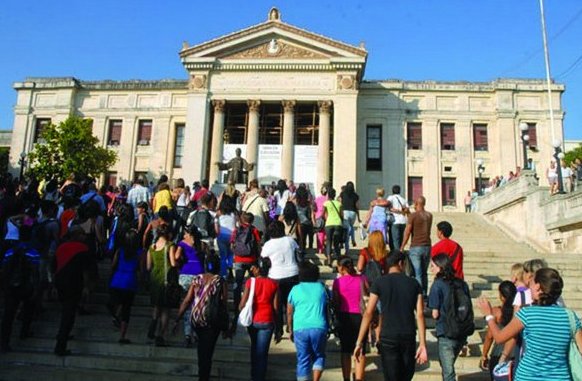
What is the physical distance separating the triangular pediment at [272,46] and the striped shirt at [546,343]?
32.4m

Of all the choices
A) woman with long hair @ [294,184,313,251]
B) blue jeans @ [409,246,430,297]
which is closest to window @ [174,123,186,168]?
woman with long hair @ [294,184,313,251]

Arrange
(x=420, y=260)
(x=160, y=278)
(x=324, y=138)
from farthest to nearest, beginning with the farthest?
(x=324, y=138), (x=420, y=260), (x=160, y=278)

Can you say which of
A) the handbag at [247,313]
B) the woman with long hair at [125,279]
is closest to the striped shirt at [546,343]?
the handbag at [247,313]

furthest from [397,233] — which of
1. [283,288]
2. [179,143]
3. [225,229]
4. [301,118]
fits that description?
[179,143]

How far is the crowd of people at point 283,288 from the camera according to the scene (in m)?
5.04

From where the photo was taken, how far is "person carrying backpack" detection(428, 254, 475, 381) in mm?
5590

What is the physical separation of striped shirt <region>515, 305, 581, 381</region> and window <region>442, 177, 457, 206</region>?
113ft

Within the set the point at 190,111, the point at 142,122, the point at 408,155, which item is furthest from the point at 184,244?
the point at 142,122

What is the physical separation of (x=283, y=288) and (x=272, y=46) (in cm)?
3106

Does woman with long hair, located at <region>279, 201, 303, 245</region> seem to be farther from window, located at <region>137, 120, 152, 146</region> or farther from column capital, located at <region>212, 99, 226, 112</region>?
window, located at <region>137, 120, 152, 146</region>

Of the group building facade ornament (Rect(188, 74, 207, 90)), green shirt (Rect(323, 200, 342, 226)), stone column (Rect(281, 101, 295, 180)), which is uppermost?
building facade ornament (Rect(188, 74, 207, 90))

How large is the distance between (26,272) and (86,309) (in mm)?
1611

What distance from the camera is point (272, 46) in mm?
36031

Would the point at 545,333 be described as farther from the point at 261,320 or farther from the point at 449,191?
the point at 449,191
